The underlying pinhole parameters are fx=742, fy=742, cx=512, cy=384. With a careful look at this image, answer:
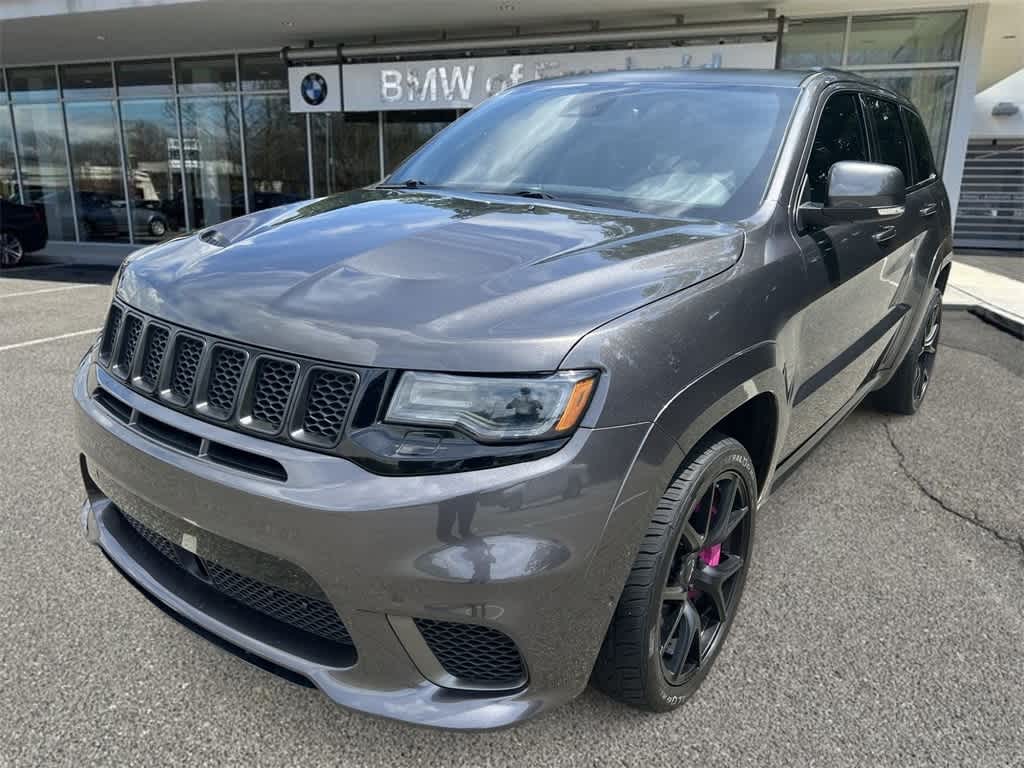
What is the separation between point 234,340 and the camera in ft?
5.67

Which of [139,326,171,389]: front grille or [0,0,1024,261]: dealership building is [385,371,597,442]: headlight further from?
[0,0,1024,261]: dealership building

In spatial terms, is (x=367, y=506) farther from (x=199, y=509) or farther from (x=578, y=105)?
(x=578, y=105)

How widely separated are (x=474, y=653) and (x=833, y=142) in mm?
2386

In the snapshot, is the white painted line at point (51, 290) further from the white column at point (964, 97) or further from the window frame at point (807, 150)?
the white column at point (964, 97)

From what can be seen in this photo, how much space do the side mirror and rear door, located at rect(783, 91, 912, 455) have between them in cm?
6

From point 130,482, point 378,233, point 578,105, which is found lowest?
point 130,482

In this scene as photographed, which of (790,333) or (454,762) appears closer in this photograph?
(454,762)

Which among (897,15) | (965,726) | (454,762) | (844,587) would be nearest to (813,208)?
(844,587)

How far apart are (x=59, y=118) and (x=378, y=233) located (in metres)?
18.3

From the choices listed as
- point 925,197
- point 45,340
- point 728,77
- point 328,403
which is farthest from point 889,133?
point 45,340

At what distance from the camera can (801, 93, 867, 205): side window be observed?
2.66 meters

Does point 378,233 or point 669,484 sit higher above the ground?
point 378,233

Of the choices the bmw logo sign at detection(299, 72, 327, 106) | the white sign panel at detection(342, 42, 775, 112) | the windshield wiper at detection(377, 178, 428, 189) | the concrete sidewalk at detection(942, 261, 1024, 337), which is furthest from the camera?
the bmw logo sign at detection(299, 72, 327, 106)

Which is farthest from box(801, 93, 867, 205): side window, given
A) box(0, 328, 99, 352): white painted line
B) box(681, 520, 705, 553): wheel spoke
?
box(0, 328, 99, 352): white painted line
